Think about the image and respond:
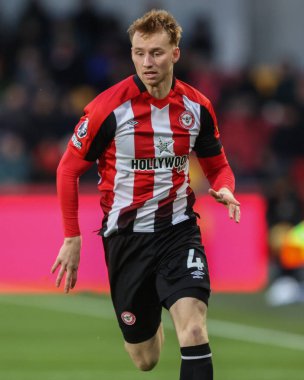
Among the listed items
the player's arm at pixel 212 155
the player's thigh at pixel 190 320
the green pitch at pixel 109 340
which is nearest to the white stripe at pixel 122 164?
the player's arm at pixel 212 155

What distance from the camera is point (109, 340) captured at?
40.5ft

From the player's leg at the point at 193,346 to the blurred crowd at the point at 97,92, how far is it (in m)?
9.95

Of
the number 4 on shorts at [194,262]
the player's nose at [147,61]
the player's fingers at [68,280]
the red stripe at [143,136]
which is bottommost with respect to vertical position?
the player's fingers at [68,280]

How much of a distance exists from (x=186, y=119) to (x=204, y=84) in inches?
494

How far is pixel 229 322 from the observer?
44.3 ft

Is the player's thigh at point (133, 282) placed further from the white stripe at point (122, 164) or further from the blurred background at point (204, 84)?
the blurred background at point (204, 84)

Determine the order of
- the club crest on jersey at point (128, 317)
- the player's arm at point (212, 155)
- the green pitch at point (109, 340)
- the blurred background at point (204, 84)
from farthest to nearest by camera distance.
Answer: the blurred background at point (204, 84) → the green pitch at point (109, 340) → the club crest on jersey at point (128, 317) → the player's arm at point (212, 155)

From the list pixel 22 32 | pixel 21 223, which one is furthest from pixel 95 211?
pixel 22 32

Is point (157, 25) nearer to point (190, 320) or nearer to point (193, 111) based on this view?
point (193, 111)

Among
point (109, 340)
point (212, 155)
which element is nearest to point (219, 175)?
point (212, 155)

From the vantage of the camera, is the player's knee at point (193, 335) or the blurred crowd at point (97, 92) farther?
the blurred crowd at point (97, 92)

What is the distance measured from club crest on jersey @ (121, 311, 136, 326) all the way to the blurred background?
7228mm

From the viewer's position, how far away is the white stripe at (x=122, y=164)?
763 cm

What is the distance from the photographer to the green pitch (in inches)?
404
